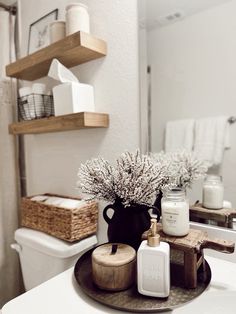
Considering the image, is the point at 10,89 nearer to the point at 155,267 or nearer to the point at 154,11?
the point at 154,11

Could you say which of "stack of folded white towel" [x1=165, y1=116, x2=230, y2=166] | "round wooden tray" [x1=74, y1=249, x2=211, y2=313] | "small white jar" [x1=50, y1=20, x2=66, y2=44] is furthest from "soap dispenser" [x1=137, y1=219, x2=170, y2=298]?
"small white jar" [x1=50, y1=20, x2=66, y2=44]

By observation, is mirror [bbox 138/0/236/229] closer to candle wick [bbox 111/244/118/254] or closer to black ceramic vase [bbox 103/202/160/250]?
black ceramic vase [bbox 103/202/160/250]

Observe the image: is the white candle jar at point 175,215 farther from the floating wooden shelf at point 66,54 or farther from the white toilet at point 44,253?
the floating wooden shelf at point 66,54

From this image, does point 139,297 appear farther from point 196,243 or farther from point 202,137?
point 202,137

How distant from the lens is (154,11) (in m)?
0.98

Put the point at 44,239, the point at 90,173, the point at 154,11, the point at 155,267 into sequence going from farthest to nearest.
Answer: the point at 44,239 → the point at 154,11 → the point at 90,173 → the point at 155,267

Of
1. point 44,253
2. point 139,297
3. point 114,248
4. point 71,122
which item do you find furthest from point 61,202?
point 139,297

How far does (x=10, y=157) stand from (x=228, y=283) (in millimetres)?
1241

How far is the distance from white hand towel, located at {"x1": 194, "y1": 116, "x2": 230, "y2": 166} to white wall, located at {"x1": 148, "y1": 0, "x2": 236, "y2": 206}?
2 centimetres

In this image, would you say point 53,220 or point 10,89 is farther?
point 10,89

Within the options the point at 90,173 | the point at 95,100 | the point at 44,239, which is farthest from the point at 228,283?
the point at 95,100

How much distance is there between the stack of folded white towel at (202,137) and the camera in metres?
0.89

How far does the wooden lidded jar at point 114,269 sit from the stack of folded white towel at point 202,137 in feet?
→ 1.54

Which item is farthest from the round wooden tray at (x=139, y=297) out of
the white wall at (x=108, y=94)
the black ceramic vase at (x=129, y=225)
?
the white wall at (x=108, y=94)
